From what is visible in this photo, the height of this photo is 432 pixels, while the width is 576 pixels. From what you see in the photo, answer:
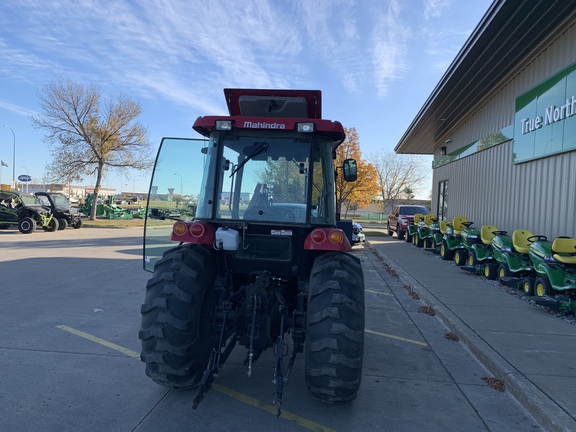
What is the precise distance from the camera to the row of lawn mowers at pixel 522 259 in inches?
275

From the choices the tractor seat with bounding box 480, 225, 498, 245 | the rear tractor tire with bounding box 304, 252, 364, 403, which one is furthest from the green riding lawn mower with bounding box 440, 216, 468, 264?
the rear tractor tire with bounding box 304, 252, 364, 403

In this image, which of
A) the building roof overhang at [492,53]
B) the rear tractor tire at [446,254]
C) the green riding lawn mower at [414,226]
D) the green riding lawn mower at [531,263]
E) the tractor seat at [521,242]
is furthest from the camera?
the green riding lawn mower at [414,226]

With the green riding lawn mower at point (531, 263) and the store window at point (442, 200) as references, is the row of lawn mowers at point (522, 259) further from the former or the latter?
the store window at point (442, 200)

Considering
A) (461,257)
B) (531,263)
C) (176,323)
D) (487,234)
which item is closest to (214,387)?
(176,323)

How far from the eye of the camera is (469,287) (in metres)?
9.22

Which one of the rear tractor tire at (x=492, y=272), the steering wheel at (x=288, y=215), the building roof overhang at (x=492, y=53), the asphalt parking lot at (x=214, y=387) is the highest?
the building roof overhang at (x=492, y=53)

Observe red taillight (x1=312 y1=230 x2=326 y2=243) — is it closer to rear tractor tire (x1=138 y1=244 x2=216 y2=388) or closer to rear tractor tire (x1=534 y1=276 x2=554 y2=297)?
rear tractor tire (x1=138 y1=244 x2=216 y2=388)

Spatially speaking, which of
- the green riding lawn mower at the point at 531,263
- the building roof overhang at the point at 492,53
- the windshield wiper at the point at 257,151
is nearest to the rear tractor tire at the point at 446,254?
the green riding lawn mower at the point at 531,263

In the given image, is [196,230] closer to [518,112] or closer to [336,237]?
[336,237]

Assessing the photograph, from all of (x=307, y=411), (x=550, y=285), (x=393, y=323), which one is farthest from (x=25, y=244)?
(x=550, y=285)

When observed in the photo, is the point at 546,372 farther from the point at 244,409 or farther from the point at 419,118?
the point at 419,118

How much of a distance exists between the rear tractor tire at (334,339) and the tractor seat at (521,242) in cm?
672

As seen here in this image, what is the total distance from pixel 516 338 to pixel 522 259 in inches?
156

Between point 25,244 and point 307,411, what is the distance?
631 inches
